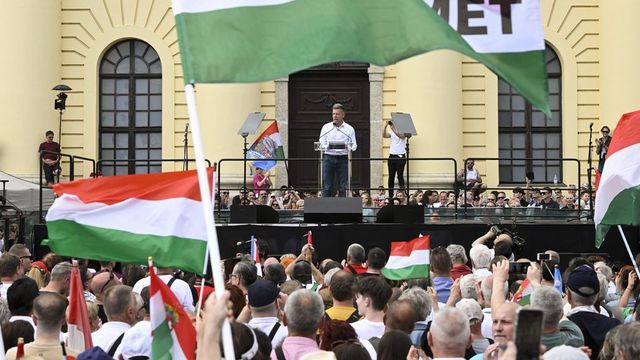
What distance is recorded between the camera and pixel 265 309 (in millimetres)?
8750

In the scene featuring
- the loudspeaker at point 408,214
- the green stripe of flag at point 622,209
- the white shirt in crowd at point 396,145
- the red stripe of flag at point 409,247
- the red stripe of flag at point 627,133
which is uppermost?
the white shirt in crowd at point 396,145

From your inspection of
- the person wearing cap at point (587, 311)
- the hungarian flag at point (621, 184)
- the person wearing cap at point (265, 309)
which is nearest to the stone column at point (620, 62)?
the hungarian flag at point (621, 184)

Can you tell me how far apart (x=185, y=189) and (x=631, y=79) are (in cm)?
2447

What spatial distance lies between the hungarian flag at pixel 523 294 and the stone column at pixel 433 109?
63.6 ft

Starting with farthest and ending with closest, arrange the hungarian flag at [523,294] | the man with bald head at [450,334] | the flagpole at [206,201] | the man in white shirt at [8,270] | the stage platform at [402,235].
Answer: the stage platform at [402,235] < the man in white shirt at [8,270] < the hungarian flag at [523,294] < the man with bald head at [450,334] < the flagpole at [206,201]

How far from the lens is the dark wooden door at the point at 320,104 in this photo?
31.6 meters

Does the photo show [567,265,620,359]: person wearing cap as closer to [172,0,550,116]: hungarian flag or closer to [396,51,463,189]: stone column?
[172,0,550,116]: hungarian flag

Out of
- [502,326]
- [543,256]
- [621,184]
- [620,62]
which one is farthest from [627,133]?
[620,62]

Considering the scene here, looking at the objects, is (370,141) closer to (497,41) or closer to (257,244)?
(257,244)

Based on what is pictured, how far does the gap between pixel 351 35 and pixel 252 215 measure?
1402cm

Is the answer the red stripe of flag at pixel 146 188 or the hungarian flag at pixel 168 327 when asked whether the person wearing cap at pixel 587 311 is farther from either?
the hungarian flag at pixel 168 327

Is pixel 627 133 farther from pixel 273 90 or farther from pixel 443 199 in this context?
pixel 273 90

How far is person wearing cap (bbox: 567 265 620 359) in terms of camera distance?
8.88 meters

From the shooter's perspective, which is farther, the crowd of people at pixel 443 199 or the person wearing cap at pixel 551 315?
the crowd of people at pixel 443 199
